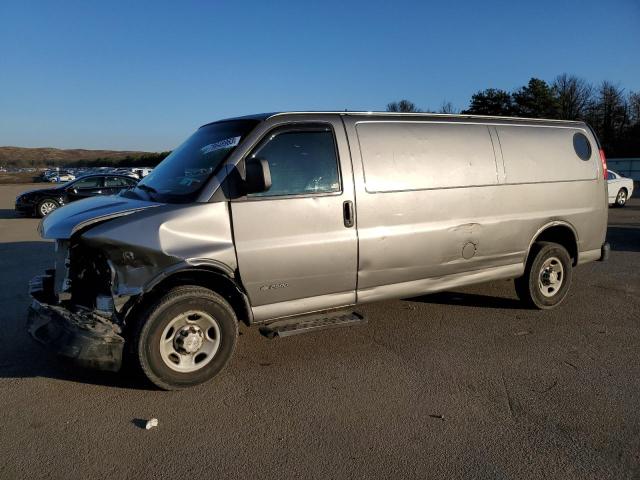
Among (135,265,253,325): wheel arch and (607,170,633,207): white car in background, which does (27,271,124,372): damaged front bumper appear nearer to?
(135,265,253,325): wheel arch

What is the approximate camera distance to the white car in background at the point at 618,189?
1806 cm

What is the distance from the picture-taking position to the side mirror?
3.76 meters

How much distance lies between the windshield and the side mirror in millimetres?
312

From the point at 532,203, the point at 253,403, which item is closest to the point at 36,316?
the point at 253,403

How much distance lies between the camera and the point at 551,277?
5.77 m

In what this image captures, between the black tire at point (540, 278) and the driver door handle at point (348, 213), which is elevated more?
the driver door handle at point (348, 213)

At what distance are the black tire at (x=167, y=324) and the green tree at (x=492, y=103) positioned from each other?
5314 centimetres

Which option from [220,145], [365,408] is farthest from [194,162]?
[365,408]

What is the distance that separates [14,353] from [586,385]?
16.2 feet

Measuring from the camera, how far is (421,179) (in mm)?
4680

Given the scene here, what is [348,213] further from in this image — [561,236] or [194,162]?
[561,236]

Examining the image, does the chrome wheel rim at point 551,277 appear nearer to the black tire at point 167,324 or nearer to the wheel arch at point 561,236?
the wheel arch at point 561,236

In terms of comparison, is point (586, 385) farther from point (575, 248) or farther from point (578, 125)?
point (578, 125)

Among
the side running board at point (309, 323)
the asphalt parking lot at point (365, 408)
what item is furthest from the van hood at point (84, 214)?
the side running board at point (309, 323)
